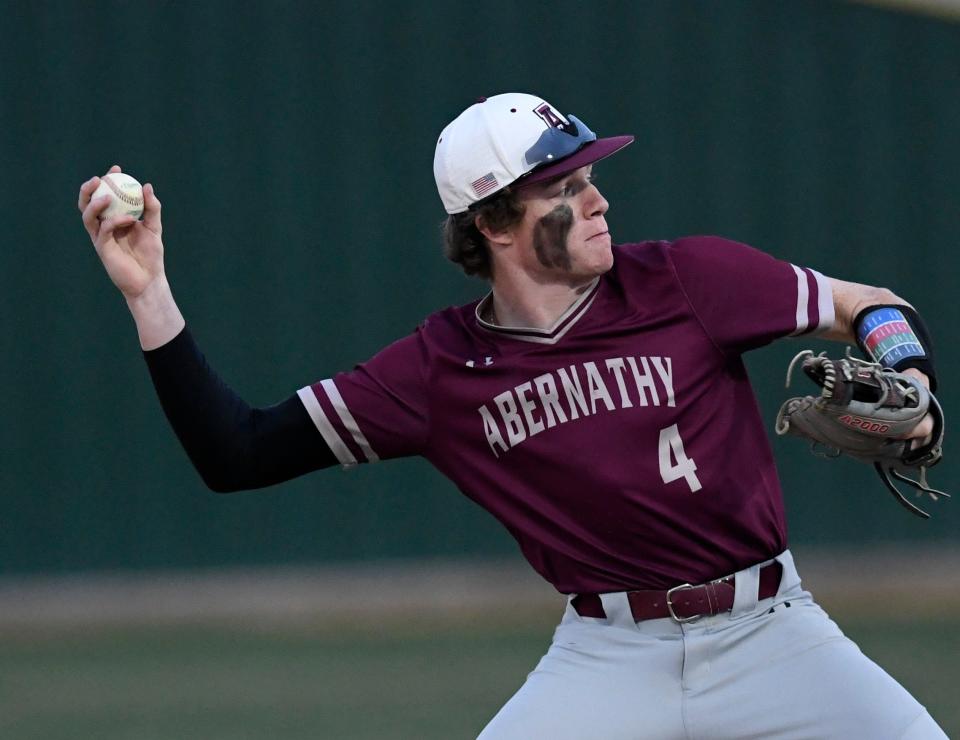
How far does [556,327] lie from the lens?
13.3 ft

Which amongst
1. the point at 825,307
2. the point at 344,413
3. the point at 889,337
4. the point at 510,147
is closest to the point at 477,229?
the point at 510,147

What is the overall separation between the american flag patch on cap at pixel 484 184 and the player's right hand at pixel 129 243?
2.57 ft

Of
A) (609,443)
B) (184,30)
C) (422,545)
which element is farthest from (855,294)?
(184,30)

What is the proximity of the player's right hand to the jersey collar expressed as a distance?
823 mm

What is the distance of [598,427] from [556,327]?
11.0 inches

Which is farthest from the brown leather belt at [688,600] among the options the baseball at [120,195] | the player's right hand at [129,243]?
the baseball at [120,195]

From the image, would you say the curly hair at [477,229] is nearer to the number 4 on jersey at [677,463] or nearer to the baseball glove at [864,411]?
the number 4 on jersey at [677,463]

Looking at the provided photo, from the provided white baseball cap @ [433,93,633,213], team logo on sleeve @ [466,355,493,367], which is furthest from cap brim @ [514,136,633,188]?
team logo on sleeve @ [466,355,493,367]

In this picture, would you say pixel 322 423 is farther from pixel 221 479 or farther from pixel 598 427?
pixel 598 427

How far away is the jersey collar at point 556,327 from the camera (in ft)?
13.3

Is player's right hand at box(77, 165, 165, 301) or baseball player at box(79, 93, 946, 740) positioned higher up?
player's right hand at box(77, 165, 165, 301)

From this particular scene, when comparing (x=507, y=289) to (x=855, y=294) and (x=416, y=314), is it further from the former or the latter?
(x=416, y=314)

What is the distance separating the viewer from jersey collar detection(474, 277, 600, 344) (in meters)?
4.06

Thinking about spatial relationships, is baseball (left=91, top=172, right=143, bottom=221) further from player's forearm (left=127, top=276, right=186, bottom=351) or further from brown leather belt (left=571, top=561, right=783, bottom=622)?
brown leather belt (left=571, top=561, right=783, bottom=622)
